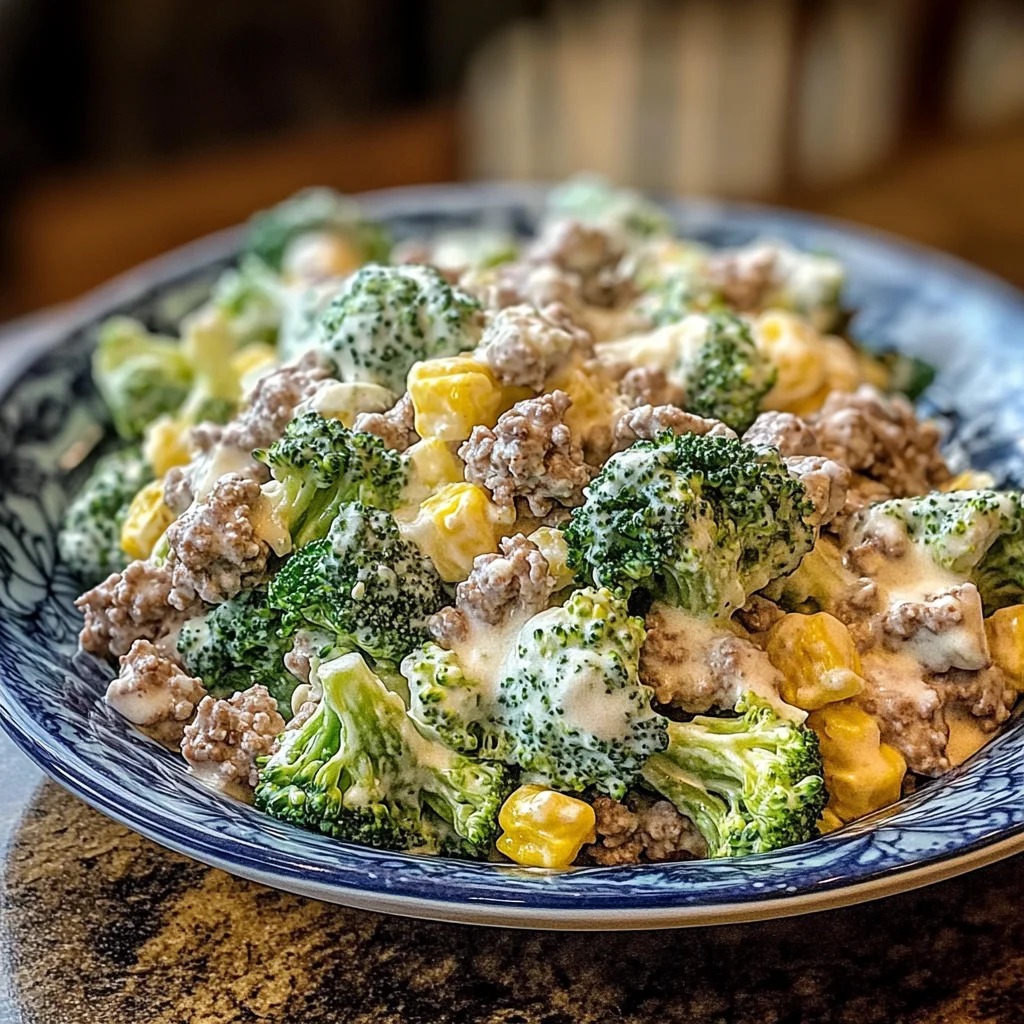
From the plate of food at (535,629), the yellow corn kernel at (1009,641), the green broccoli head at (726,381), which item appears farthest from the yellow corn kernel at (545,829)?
the green broccoli head at (726,381)

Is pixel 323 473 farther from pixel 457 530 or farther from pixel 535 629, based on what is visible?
pixel 535 629

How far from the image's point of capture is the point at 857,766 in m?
1.47

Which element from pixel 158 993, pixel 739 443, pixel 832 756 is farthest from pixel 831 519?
pixel 158 993

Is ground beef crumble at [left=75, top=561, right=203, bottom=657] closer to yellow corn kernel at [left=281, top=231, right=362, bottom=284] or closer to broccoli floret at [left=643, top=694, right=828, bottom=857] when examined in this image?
broccoli floret at [left=643, top=694, right=828, bottom=857]

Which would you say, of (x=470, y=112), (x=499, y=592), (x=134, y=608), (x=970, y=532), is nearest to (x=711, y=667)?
(x=499, y=592)

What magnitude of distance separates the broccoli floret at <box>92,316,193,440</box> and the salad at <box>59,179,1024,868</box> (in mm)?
434

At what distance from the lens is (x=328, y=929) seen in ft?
5.01

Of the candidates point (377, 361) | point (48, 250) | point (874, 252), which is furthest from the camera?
point (48, 250)

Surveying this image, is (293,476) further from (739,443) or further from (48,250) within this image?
(48,250)

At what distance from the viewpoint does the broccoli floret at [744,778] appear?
1389mm

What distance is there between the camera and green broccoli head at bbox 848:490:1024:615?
62.7 inches

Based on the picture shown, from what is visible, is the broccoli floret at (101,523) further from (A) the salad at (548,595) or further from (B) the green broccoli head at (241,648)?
(B) the green broccoli head at (241,648)

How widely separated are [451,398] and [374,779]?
1.53ft

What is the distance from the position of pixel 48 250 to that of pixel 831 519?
11.8ft
